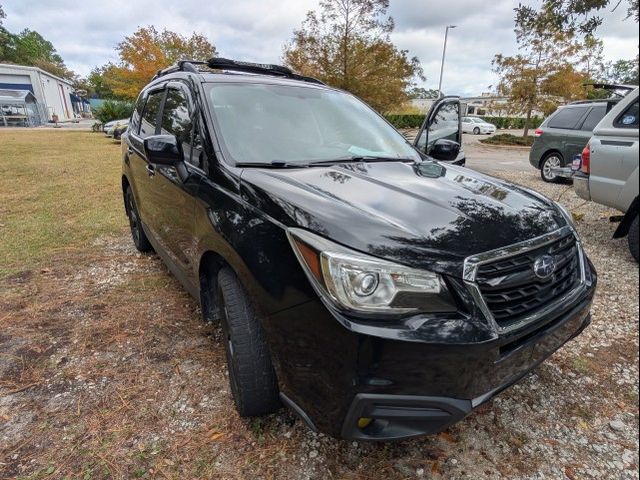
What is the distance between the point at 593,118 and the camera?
822 cm

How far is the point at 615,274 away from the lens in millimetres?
3076

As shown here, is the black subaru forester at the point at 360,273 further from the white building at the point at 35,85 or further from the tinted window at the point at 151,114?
the white building at the point at 35,85

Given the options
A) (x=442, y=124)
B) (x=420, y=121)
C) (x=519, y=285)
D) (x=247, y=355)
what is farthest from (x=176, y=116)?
(x=420, y=121)

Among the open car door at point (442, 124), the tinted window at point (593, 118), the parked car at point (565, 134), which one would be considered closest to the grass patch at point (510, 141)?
the parked car at point (565, 134)

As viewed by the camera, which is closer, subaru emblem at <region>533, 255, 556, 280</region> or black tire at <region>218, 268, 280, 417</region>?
subaru emblem at <region>533, 255, 556, 280</region>

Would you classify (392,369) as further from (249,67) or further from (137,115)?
(137,115)

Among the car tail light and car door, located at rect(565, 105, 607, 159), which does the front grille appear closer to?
the car tail light

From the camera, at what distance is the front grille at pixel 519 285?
1.50 m

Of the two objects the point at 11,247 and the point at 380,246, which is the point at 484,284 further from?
the point at 11,247

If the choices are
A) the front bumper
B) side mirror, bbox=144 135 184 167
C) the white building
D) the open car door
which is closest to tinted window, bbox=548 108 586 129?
the open car door

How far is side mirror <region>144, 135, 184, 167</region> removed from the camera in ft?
7.49

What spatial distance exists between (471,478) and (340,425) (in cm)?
83

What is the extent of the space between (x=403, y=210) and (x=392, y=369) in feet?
2.21

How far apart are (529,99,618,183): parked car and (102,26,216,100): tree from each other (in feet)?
62.9
